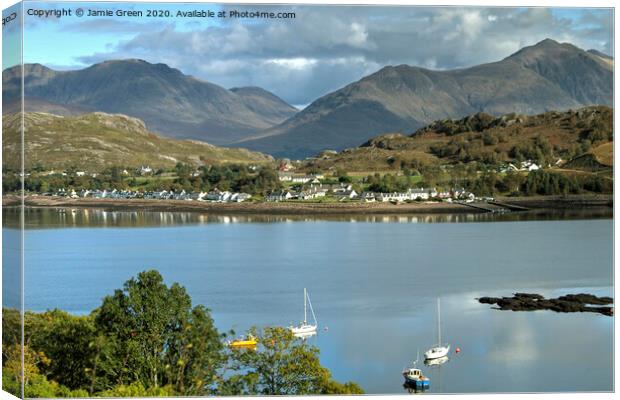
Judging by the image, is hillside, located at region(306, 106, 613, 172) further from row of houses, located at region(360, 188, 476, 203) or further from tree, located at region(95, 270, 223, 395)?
tree, located at region(95, 270, 223, 395)

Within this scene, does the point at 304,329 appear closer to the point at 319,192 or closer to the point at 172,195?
the point at 172,195

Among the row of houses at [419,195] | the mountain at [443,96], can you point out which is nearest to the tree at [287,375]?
the mountain at [443,96]

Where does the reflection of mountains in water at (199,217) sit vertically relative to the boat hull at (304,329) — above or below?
above

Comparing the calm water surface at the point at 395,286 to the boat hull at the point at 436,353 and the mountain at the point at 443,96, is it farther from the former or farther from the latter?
the mountain at the point at 443,96

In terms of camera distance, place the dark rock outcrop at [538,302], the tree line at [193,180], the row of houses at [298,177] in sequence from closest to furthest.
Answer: the dark rock outcrop at [538,302], the tree line at [193,180], the row of houses at [298,177]

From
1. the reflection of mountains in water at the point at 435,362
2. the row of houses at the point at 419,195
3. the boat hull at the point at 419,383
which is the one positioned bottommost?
the boat hull at the point at 419,383

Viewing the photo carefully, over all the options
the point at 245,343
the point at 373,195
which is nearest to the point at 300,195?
the point at 373,195

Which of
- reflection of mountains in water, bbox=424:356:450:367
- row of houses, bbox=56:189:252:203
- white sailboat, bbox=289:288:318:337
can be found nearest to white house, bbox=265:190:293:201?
row of houses, bbox=56:189:252:203
